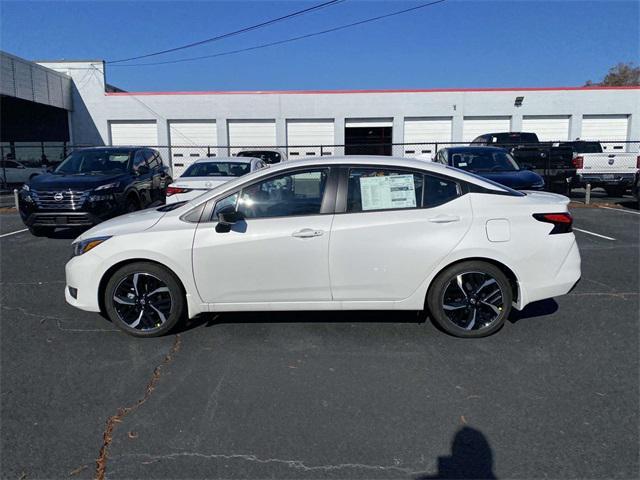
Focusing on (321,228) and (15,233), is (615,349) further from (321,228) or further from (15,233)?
(15,233)

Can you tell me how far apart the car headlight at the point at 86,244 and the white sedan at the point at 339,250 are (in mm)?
11

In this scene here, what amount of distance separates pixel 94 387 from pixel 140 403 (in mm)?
458

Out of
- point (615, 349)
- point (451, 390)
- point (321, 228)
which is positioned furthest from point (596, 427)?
point (321, 228)

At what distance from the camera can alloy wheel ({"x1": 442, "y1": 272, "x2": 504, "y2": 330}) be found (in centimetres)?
413

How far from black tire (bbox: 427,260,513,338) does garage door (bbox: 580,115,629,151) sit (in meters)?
27.3

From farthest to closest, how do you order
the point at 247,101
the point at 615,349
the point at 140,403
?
the point at 247,101, the point at 615,349, the point at 140,403

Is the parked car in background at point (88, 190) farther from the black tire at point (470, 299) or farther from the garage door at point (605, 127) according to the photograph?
Result: the garage door at point (605, 127)

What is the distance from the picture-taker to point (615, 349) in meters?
4.01

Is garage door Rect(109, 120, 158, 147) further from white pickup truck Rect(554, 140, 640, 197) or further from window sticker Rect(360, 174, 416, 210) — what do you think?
window sticker Rect(360, 174, 416, 210)

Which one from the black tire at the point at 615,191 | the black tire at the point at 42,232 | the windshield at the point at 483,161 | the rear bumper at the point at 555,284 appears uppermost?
the windshield at the point at 483,161

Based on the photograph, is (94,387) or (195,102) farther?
(195,102)

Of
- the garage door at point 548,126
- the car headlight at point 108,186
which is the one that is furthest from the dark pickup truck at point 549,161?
the car headlight at point 108,186

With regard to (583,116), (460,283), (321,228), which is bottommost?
(460,283)

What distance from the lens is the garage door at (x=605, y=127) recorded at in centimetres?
2727
